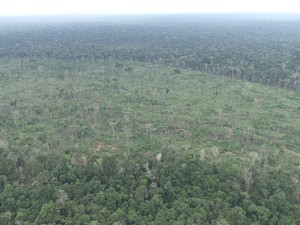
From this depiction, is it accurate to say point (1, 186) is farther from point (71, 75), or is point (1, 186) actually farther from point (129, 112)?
point (71, 75)

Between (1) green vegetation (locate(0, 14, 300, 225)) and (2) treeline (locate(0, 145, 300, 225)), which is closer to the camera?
(2) treeline (locate(0, 145, 300, 225))

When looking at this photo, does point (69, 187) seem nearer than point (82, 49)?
Yes

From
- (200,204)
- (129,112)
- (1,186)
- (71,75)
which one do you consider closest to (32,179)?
(1,186)

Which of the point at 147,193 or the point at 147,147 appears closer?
the point at 147,193

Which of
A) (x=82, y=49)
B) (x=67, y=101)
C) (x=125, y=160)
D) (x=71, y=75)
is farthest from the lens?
(x=82, y=49)

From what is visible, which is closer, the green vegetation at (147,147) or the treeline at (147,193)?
the treeline at (147,193)

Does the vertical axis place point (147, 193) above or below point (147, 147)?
above

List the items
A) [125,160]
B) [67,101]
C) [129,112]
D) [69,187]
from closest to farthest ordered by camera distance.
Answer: [69,187] < [125,160] < [129,112] < [67,101]
